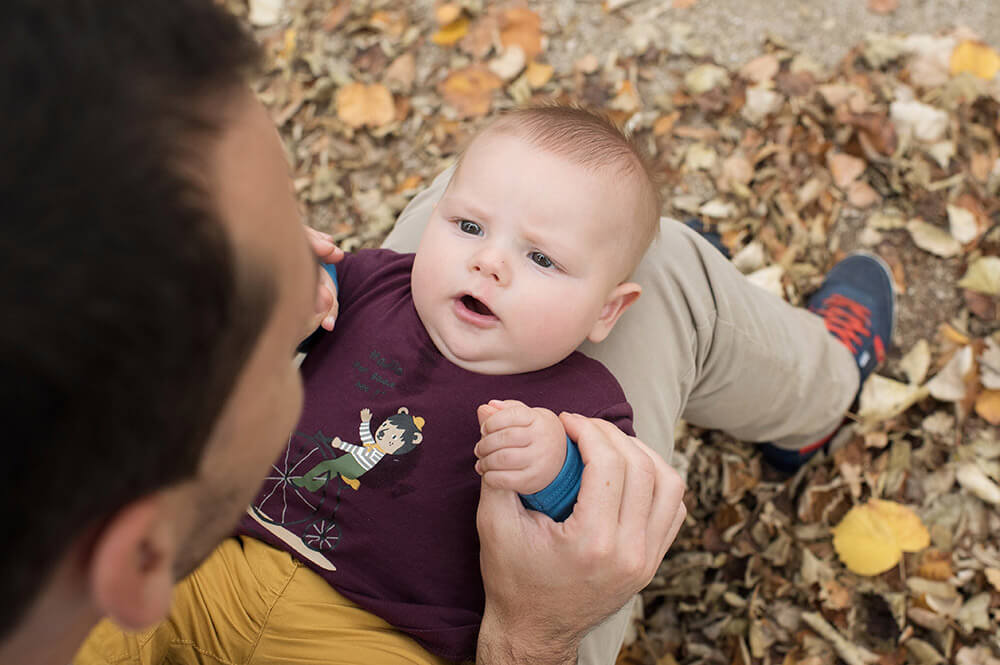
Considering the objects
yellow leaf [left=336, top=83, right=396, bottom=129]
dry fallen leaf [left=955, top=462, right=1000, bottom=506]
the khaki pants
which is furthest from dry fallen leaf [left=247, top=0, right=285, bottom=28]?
dry fallen leaf [left=955, top=462, right=1000, bottom=506]

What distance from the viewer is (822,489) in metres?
2.66

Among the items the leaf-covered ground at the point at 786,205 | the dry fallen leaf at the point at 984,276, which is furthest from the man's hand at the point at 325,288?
the dry fallen leaf at the point at 984,276

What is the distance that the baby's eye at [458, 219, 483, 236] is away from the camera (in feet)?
5.96

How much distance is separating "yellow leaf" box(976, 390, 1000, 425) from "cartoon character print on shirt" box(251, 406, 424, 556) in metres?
1.97

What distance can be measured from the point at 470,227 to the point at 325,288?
0.37 metres

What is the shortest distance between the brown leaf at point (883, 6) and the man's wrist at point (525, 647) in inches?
118

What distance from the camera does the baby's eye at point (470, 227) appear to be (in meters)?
1.82

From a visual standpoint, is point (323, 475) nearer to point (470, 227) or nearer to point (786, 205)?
point (470, 227)

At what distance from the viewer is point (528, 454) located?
1457 millimetres

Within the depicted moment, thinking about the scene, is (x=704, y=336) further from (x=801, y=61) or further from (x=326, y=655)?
(x=801, y=61)

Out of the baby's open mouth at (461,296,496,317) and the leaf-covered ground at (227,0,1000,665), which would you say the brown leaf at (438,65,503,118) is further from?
the baby's open mouth at (461,296,496,317)

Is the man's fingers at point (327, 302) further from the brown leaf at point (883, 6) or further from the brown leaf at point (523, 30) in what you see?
the brown leaf at point (883, 6)

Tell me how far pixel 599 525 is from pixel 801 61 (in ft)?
8.56

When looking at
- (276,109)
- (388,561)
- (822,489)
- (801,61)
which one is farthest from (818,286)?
(276,109)
